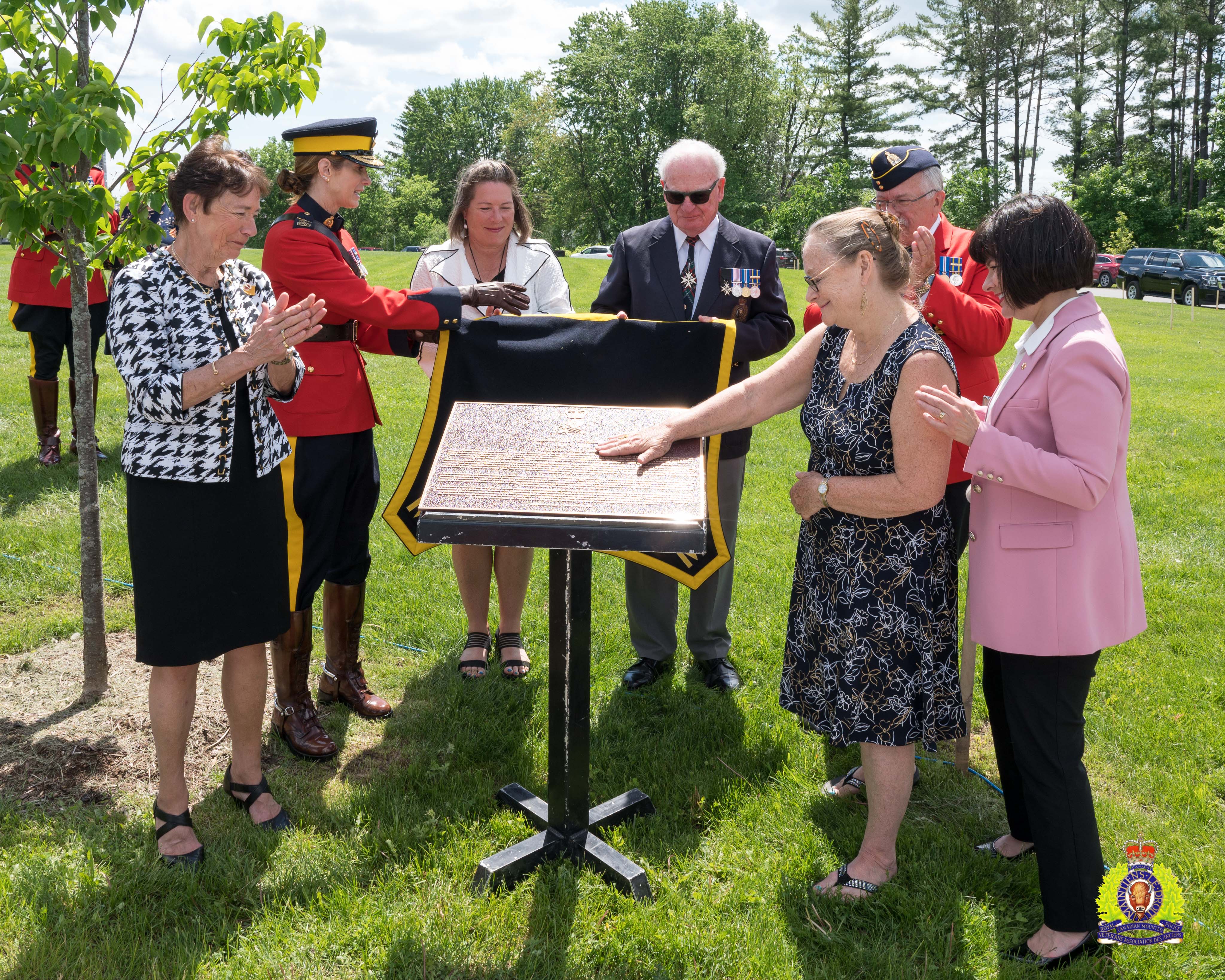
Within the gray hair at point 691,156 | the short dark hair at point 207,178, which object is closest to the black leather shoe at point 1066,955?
the gray hair at point 691,156

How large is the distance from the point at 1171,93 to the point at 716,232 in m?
54.5

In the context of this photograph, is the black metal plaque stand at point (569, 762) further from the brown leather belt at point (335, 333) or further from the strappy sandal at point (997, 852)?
the brown leather belt at point (335, 333)

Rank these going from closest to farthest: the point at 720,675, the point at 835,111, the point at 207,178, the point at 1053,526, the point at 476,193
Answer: the point at 1053,526 < the point at 207,178 < the point at 476,193 < the point at 720,675 < the point at 835,111

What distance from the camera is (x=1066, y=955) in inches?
111

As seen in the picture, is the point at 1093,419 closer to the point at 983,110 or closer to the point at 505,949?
the point at 505,949

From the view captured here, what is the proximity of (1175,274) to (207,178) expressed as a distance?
31.4 m

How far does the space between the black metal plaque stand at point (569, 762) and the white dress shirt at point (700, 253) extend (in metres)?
1.79

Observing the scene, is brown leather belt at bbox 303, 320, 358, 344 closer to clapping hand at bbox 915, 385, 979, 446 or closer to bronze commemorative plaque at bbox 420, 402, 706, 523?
bronze commemorative plaque at bbox 420, 402, 706, 523

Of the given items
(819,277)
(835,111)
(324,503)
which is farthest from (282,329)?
(835,111)

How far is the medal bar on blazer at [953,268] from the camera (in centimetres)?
367

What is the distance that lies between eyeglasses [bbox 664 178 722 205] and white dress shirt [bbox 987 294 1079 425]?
187 cm

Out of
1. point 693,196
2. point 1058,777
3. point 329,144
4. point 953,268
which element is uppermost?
point 329,144

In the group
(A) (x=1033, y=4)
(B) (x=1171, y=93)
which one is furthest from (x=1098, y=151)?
(A) (x=1033, y=4)

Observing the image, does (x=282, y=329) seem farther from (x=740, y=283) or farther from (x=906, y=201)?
(x=906, y=201)
